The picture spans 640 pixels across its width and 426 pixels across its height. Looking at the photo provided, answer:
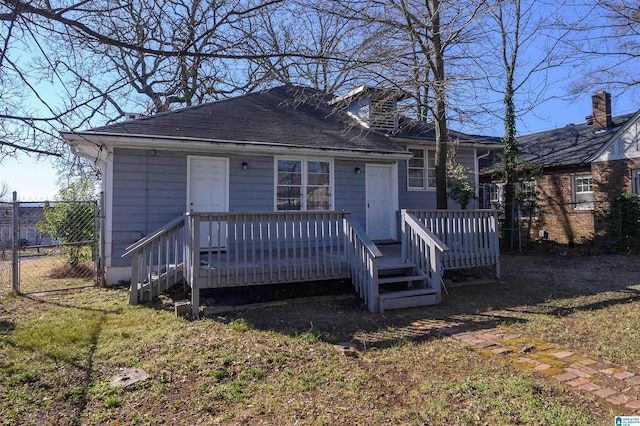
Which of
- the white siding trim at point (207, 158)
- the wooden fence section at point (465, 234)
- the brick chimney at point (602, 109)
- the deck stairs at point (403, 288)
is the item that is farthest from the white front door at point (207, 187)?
the brick chimney at point (602, 109)

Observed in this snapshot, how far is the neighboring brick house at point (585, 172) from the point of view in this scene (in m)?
14.7

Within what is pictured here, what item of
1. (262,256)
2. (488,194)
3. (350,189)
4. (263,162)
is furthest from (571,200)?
(262,256)

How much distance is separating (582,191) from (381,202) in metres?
10.7

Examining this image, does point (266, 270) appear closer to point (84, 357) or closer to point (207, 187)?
point (84, 357)

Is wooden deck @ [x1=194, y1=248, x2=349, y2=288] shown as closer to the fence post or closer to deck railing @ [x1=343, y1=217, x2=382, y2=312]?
deck railing @ [x1=343, y1=217, x2=382, y2=312]

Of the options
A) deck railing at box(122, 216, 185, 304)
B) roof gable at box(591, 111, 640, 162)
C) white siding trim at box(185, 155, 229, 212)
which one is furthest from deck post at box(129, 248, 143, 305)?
roof gable at box(591, 111, 640, 162)

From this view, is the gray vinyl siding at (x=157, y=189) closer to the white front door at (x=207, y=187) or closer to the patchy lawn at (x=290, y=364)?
the white front door at (x=207, y=187)

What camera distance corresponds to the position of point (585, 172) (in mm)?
16188

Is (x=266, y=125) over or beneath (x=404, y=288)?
over

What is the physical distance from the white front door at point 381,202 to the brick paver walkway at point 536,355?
485 centimetres

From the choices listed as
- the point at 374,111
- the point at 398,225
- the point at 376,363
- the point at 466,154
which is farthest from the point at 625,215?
the point at 376,363

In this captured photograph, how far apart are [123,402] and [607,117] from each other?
21.4 meters

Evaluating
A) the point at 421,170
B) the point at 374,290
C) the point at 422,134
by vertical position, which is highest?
the point at 422,134

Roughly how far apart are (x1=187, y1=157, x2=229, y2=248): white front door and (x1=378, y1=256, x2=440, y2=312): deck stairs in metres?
3.68
